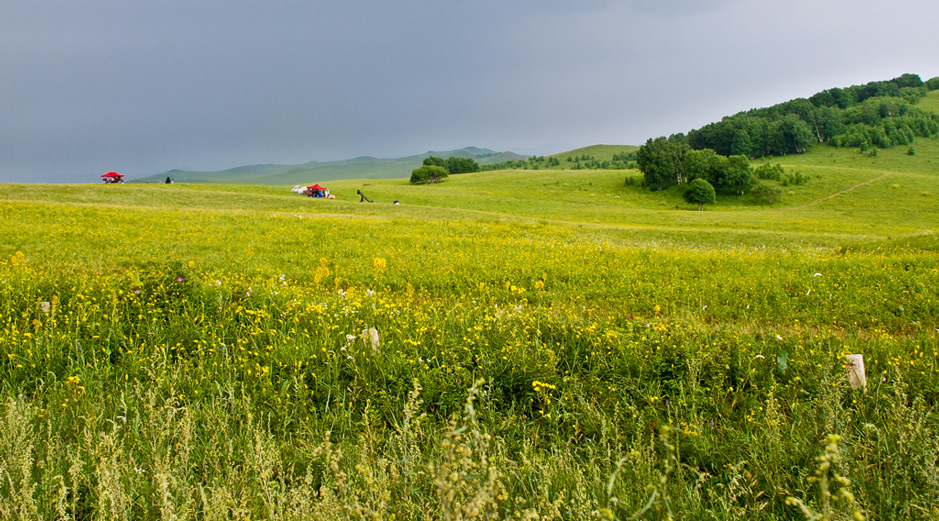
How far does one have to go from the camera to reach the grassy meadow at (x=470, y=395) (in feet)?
9.02

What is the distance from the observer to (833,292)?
318 inches

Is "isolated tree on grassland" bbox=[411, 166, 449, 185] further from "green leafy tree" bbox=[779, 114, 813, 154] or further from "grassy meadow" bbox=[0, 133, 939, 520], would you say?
"grassy meadow" bbox=[0, 133, 939, 520]

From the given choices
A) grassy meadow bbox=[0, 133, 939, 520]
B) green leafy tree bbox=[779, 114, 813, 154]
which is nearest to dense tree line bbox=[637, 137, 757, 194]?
green leafy tree bbox=[779, 114, 813, 154]

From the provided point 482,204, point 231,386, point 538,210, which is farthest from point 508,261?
point 482,204

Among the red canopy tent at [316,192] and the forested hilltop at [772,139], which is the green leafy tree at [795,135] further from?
the red canopy tent at [316,192]

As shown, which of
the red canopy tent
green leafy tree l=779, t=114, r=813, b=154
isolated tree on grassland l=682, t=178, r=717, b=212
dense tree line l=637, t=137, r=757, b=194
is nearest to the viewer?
the red canopy tent

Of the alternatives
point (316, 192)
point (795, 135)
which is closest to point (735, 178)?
point (795, 135)

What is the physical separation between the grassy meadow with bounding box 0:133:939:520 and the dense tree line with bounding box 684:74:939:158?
114 m

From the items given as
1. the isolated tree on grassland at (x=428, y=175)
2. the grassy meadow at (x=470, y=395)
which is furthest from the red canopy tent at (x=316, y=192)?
the isolated tree on grassland at (x=428, y=175)

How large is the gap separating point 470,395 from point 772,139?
150m

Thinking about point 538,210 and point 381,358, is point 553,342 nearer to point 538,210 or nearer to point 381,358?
point 381,358

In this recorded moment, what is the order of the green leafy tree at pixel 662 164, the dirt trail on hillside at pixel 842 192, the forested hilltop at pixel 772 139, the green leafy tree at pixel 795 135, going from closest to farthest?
the dirt trail on hillside at pixel 842 192, the forested hilltop at pixel 772 139, the green leafy tree at pixel 662 164, the green leafy tree at pixel 795 135

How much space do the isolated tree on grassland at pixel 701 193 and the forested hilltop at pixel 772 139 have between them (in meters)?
0.18

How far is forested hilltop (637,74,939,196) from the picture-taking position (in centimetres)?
7844
